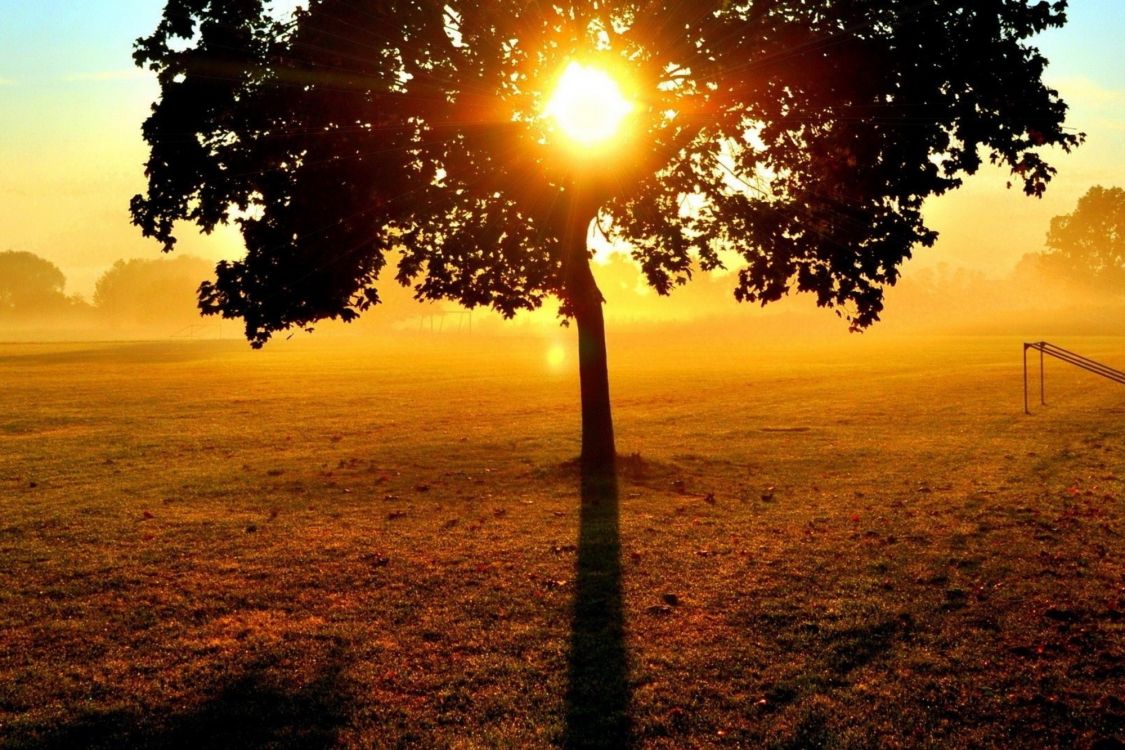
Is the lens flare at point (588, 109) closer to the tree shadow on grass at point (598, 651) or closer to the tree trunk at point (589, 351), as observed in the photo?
the tree trunk at point (589, 351)

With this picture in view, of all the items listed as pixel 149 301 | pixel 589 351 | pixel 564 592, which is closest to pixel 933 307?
pixel 149 301

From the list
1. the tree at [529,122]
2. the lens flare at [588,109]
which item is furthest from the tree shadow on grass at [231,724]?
the lens flare at [588,109]

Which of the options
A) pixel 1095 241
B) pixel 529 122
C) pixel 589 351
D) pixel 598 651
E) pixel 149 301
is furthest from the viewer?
pixel 149 301

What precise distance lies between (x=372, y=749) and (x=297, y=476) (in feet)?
39.6

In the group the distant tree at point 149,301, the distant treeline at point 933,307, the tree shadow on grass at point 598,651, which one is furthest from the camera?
the distant tree at point 149,301

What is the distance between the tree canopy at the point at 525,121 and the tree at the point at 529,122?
38 millimetres

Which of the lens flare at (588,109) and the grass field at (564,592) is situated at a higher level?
the lens flare at (588,109)

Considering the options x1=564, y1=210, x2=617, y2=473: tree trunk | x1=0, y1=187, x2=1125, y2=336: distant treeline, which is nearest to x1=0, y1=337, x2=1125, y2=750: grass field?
x1=564, y1=210, x2=617, y2=473: tree trunk

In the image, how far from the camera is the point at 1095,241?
14788 cm

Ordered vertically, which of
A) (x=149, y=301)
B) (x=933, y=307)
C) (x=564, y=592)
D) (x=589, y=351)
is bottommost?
(x=564, y=592)

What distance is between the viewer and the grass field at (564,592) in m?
6.34

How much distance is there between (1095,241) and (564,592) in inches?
6778

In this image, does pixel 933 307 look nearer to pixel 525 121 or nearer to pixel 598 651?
pixel 525 121

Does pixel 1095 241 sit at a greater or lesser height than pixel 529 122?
greater
